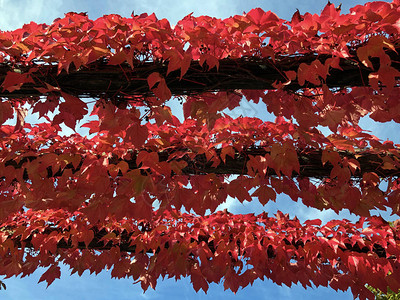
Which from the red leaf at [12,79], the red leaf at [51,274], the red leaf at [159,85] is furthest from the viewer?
the red leaf at [51,274]

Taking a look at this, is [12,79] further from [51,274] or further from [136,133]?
[51,274]

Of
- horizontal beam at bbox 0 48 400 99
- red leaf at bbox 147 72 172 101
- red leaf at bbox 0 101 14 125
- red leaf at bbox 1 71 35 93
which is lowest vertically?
red leaf at bbox 1 71 35 93

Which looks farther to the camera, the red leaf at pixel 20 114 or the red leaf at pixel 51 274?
the red leaf at pixel 51 274

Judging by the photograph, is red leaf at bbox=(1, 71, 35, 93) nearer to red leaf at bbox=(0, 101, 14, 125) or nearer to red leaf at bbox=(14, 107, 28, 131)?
red leaf at bbox=(0, 101, 14, 125)

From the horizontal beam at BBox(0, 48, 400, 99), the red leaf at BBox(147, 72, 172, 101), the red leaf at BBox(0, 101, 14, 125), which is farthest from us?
the red leaf at BBox(0, 101, 14, 125)

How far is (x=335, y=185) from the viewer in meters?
4.02

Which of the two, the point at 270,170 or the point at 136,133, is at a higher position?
the point at 270,170

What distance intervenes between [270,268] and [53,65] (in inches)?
144

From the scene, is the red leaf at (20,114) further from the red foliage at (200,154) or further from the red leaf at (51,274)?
the red leaf at (51,274)

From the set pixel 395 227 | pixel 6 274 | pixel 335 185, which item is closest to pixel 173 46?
pixel 335 185

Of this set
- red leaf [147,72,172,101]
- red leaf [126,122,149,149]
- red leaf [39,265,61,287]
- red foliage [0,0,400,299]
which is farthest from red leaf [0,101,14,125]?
red leaf [39,265,61,287]

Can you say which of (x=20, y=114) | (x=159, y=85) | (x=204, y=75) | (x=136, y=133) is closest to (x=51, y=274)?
(x=20, y=114)

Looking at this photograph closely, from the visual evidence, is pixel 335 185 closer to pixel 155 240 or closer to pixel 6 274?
pixel 155 240

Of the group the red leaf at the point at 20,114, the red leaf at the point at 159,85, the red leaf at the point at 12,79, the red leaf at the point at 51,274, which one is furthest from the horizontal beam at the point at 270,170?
the red leaf at the point at 51,274
